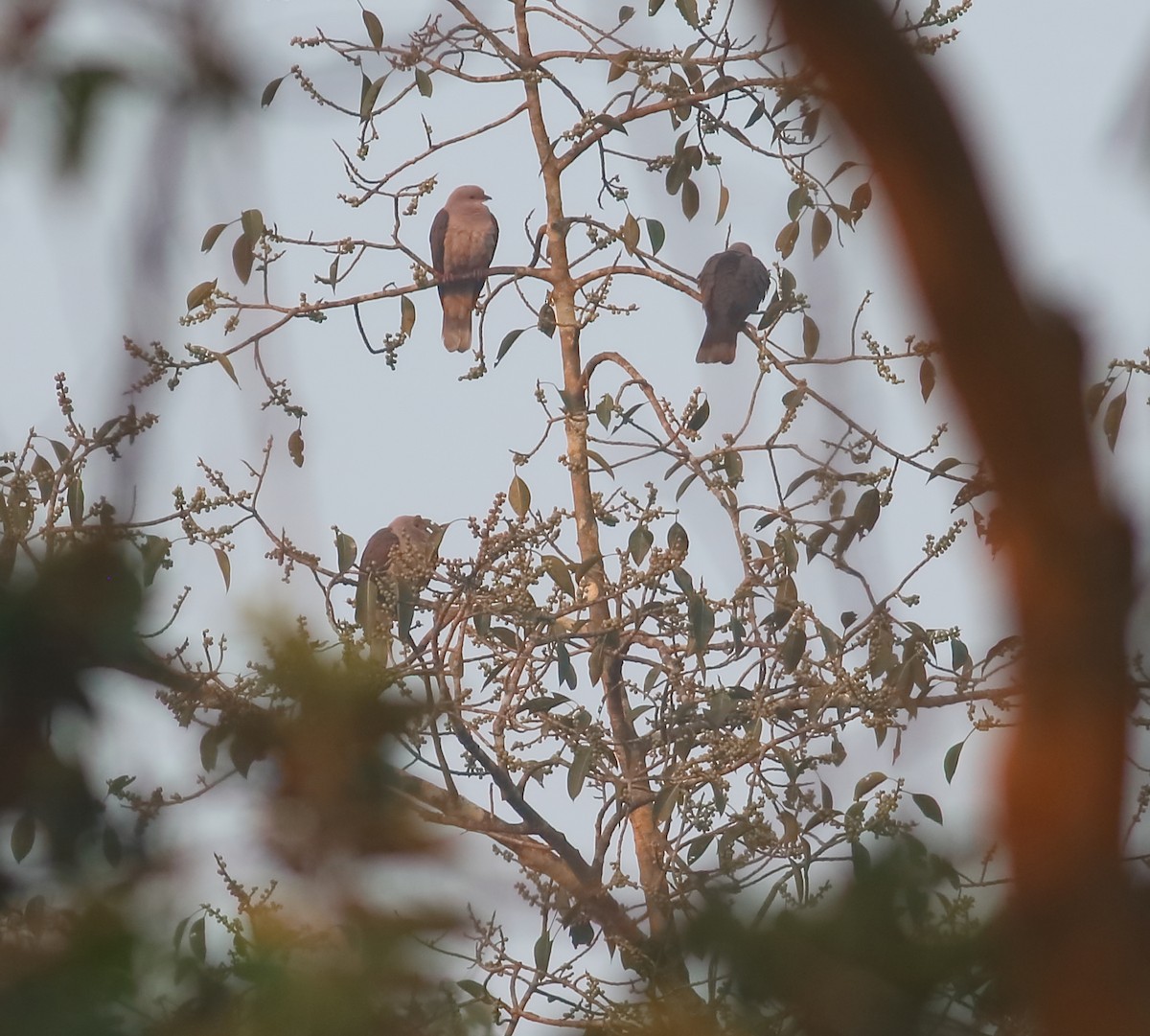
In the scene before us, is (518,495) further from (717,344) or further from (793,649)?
(717,344)

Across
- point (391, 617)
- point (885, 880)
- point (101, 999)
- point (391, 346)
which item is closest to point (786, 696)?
point (391, 617)

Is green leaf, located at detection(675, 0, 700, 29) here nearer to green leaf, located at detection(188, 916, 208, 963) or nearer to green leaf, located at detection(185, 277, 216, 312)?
green leaf, located at detection(185, 277, 216, 312)

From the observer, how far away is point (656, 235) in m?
4.31

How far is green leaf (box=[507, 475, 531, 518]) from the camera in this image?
361 centimetres

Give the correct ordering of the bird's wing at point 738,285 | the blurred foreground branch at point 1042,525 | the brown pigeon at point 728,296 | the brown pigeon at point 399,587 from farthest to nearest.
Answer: the bird's wing at point 738,285 < the brown pigeon at point 728,296 < the brown pigeon at point 399,587 < the blurred foreground branch at point 1042,525

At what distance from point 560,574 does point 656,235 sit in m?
1.23

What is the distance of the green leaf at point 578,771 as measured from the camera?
3547 mm

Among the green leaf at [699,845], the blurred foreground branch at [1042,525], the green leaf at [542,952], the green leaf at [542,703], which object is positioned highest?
the green leaf at [542,703]

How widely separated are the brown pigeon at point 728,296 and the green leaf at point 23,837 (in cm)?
497

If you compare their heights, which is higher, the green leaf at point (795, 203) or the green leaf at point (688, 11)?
the green leaf at point (688, 11)

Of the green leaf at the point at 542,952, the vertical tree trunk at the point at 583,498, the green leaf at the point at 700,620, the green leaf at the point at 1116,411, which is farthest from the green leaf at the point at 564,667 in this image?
the green leaf at the point at 1116,411

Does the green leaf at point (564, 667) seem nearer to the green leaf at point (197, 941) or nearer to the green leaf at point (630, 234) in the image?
the green leaf at point (630, 234)

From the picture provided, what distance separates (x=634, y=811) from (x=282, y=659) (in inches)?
122

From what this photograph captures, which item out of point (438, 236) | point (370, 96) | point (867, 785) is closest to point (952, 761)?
point (867, 785)
